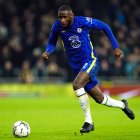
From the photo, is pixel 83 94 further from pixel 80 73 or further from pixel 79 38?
pixel 79 38

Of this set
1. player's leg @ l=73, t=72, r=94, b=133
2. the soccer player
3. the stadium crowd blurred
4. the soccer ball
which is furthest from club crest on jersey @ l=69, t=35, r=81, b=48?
the stadium crowd blurred

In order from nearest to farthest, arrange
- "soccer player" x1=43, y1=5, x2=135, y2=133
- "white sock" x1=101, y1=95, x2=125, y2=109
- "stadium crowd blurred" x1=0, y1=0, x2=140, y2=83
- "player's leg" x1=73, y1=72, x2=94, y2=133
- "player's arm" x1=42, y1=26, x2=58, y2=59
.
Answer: "player's leg" x1=73, y1=72, x2=94, y2=133, "soccer player" x1=43, y1=5, x2=135, y2=133, "white sock" x1=101, y1=95, x2=125, y2=109, "player's arm" x1=42, y1=26, x2=58, y2=59, "stadium crowd blurred" x1=0, y1=0, x2=140, y2=83

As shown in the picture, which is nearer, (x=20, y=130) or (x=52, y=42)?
(x=20, y=130)

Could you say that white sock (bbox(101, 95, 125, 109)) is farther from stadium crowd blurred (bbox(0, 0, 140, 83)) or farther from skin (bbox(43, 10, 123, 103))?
stadium crowd blurred (bbox(0, 0, 140, 83))

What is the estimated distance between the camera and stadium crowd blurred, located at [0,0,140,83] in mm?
23000

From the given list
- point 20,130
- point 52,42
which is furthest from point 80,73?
point 20,130

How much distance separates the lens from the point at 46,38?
24266 mm

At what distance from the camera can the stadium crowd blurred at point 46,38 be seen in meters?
23.0

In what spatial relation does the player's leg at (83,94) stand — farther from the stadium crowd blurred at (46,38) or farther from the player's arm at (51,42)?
the stadium crowd blurred at (46,38)

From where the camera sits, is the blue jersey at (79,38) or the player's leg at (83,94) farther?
the blue jersey at (79,38)

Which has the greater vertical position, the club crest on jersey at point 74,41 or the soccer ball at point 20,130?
the club crest on jersey at point 74,41

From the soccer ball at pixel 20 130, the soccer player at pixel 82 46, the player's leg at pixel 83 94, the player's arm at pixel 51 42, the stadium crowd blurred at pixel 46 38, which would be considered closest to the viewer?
the soccer ball at pixel 20 130

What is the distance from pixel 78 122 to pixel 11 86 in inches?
432

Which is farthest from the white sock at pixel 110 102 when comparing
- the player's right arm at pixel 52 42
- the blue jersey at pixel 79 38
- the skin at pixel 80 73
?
the player's right arm at pixel 52 42
